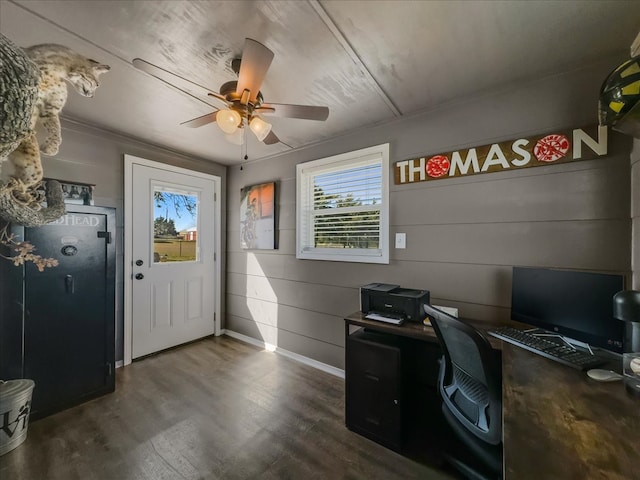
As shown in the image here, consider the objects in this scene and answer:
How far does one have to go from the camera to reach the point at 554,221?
5.43ft

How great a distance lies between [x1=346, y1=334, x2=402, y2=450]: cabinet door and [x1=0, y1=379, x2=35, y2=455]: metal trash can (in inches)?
83.1

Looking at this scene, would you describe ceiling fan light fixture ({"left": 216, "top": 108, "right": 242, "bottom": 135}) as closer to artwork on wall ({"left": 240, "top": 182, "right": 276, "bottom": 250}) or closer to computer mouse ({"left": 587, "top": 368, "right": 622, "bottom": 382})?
artwork on wall ({"left": 240, "top": 182, "right": 276, "bottom": 250})

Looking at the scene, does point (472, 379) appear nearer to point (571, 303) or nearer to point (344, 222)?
point (571, 303)

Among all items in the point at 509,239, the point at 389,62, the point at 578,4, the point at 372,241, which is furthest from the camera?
the point at 372,241

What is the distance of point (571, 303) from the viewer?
54.4 inches

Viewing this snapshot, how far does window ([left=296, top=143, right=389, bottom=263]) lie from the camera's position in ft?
7.84

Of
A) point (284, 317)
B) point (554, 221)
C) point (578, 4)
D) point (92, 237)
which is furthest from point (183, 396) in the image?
point (578, 4)

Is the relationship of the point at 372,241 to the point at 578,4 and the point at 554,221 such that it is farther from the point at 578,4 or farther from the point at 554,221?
the point at 578,4

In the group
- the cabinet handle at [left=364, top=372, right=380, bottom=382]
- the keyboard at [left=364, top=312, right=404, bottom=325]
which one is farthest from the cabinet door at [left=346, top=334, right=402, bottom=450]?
the keyboard at [left=364, top=312, right=404, bottom=325]

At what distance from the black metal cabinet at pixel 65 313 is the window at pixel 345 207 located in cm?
180

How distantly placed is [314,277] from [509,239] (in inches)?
69.1

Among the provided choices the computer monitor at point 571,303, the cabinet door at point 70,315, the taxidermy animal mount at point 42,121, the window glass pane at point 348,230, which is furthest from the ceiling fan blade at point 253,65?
the computer monitor at point 571,303

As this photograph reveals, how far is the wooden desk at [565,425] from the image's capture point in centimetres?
62

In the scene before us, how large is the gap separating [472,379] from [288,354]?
216cm
